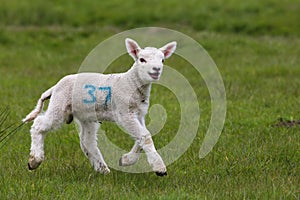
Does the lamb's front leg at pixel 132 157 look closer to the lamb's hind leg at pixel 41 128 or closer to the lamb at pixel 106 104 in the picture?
the lamb at pixel 106 104

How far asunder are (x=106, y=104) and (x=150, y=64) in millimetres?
708

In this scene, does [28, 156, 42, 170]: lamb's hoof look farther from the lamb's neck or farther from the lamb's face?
the lamb's face

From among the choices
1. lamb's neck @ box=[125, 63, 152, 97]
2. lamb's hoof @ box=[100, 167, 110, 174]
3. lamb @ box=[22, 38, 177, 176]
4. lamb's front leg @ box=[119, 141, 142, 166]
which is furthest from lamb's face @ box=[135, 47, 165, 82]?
lamb's hoof @ box=[100, 167, 110, 174]

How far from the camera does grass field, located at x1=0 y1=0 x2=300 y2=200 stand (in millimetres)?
6871

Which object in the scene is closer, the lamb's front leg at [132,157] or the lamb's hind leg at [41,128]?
the lamb's front leg at [132,157]

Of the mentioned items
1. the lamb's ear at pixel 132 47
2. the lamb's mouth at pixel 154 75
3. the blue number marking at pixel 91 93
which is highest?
the lamb's ear at pixel 132 47

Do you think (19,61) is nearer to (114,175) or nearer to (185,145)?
(185,145)

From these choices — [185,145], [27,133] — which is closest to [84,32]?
[27,133]

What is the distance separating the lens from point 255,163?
7.76 m

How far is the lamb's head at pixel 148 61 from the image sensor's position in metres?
6.85

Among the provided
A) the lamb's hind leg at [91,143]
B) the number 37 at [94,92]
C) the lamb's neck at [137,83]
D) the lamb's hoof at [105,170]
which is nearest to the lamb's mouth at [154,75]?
the lamb's neck at [137,83]

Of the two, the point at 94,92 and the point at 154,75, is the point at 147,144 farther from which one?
the point at 94,92

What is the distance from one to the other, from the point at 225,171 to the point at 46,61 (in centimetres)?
1068

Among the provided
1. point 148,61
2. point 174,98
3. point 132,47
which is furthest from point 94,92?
point 174,98
